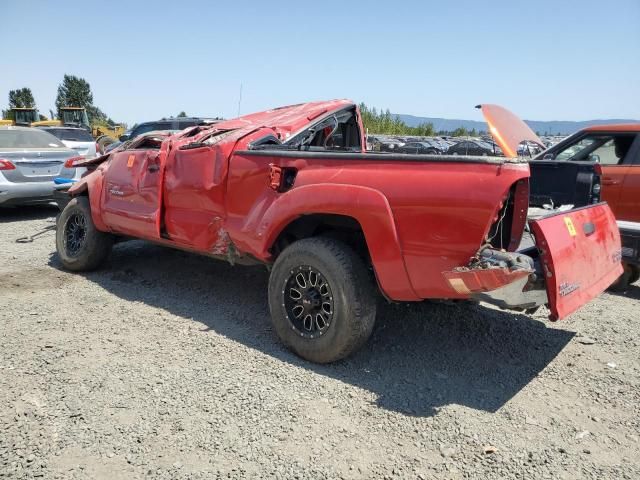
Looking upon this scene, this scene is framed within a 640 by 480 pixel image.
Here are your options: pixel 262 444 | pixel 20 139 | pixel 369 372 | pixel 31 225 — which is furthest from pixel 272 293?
pixel 20 139

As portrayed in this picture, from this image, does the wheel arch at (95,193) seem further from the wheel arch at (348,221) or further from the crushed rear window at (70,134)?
the crushed rear window at (70,134)

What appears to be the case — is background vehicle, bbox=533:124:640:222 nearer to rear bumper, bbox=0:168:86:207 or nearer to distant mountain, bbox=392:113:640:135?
distant mountain, bbox=392:113:640:135

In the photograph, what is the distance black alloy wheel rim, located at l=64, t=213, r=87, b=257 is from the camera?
214 inches

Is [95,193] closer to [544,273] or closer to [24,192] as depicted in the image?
[24,192]

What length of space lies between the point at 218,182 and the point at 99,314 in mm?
1500

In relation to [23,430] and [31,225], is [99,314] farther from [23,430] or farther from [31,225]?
[31,225]

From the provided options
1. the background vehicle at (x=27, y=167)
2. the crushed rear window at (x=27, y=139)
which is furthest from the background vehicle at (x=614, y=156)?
the crushed rear window at (x=27, y=139)

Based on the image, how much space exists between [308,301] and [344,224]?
0.56 metres

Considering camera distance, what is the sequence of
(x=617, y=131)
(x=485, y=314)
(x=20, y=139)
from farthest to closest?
1. (x=20, y=139)
2. (x=617, y=131)
3. (x=485, y=314)

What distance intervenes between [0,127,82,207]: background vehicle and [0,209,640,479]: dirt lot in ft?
13.6

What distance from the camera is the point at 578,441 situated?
105 inches

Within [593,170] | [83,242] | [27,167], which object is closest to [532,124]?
[593,170]

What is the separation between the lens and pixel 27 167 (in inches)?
324

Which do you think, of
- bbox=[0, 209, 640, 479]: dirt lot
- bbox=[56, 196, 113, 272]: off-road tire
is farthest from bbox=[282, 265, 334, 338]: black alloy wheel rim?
bbox=[56, 196, 113, 272]: off-road tire
